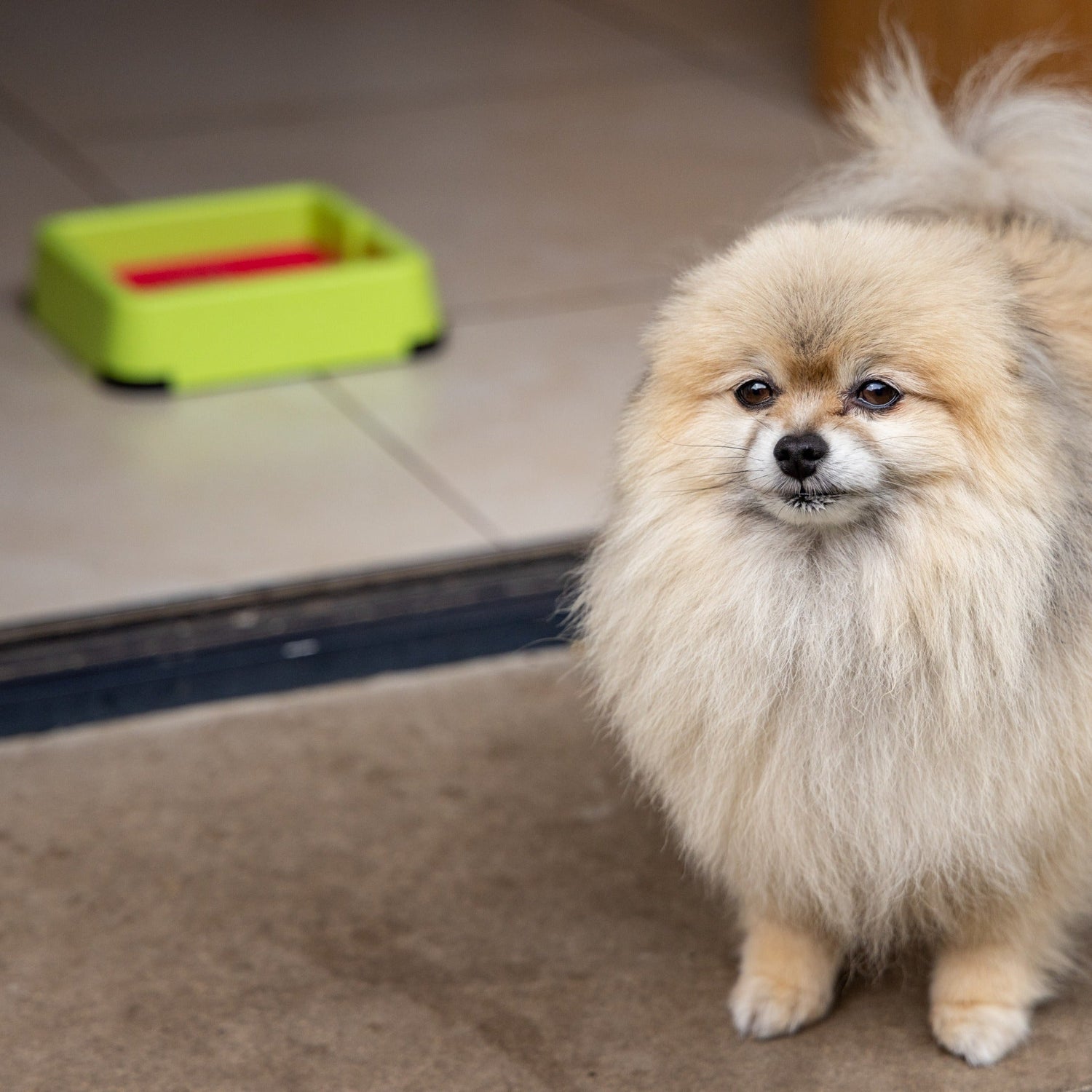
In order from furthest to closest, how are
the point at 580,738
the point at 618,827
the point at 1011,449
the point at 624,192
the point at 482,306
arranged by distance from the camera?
the point at 624,192 < the point at 482,306 < the point at 580,738 < the point at 618,827 < the point at 1011,449

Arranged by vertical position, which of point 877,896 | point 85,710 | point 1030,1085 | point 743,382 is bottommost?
point 85,710

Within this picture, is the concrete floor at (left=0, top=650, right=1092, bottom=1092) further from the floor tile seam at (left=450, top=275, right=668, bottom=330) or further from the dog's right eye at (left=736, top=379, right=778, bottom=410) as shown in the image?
the floor tile seam at (left=450, top=275, right=668, bottom=330)

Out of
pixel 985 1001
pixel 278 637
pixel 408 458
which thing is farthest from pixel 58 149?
pixel 985 1001

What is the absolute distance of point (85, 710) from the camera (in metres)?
2.21

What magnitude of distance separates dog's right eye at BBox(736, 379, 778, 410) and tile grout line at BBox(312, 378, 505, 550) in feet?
3.30

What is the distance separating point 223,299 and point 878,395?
1729 millimetres

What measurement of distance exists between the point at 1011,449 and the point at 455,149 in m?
2.91

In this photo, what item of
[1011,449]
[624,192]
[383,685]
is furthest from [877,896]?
[624,192]

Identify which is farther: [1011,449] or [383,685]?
[383,685]

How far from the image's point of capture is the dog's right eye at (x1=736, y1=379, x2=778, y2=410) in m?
1.49

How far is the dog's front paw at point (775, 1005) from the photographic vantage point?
1.61 metres

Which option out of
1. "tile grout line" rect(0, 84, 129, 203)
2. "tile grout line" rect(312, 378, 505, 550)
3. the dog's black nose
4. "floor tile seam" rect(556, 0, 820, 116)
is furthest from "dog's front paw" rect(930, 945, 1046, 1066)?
"floor tile seam" rect(556, 0, 820, 116)

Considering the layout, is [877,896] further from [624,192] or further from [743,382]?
[624,192]

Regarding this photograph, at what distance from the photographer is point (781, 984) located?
1.64 m
